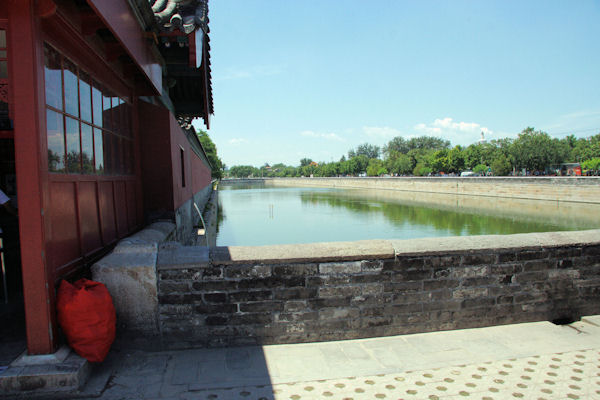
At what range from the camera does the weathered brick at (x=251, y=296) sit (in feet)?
10.7

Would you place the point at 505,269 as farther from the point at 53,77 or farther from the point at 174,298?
the point at 53,77

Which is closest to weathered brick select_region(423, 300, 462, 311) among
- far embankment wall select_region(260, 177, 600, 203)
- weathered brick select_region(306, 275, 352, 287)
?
weathered brick select_region(306, 275, 352, 287)

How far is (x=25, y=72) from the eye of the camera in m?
2.43

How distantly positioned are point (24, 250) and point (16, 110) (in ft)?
2.96

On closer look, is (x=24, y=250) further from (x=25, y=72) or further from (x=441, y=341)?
(x=441, y=341)

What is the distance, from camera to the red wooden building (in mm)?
2451

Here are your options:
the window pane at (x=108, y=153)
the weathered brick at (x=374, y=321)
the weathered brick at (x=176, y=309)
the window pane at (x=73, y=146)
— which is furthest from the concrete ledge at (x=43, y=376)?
the weathered brick at (x=374, y=321)

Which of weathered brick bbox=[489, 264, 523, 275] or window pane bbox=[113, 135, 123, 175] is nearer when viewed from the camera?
weathered brick bbox=[489, 264, 523, 275]

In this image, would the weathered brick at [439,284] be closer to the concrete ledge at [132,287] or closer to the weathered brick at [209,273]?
the weathered brick at [209,273]

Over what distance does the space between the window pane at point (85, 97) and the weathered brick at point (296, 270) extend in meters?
2.31

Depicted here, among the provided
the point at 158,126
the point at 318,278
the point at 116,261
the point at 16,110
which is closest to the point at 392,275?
the point at 318,278

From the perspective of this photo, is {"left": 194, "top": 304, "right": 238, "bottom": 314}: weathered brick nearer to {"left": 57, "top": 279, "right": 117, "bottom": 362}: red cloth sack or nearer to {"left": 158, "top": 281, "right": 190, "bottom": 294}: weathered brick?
{"left": 158, "top": 281, "right": 190, "bottom": 294}: weathered brick

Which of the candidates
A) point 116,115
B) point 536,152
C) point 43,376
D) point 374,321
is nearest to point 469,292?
point 374,321

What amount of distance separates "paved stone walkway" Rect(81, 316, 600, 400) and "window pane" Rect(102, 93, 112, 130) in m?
2.47
